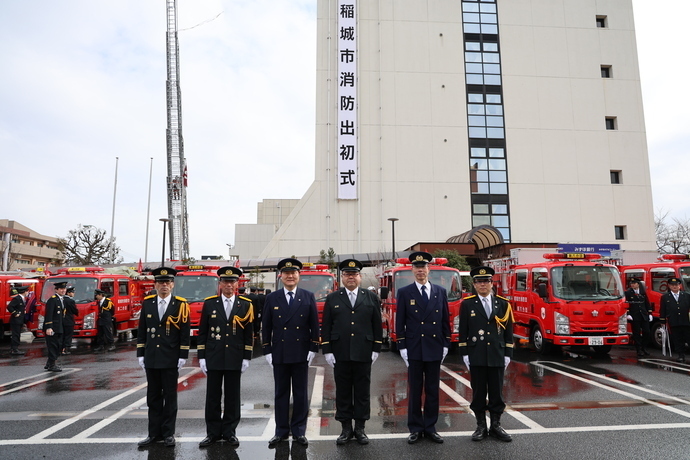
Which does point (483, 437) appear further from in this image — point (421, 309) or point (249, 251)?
point (249, 251)

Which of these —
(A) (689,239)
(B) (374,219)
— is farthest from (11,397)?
(A) (689,239)

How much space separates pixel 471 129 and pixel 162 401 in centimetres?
3587

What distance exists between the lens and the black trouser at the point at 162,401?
17.0 ft

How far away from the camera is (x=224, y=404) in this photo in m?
5.30

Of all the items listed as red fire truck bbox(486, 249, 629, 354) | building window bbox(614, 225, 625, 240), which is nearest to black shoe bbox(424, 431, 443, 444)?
red fire truck bbox(486, 249, 629, 354)

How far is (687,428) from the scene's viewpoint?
5.52 meters

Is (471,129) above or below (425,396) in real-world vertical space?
above

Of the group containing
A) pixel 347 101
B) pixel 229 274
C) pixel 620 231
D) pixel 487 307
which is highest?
pixel 347 101

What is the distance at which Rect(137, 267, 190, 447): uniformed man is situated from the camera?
17.1 ft

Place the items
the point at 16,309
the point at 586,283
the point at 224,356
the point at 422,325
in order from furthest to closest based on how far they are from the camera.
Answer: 1. the point at 16,309
2. the point at 586,283
3. the point at 422,325
4. the point at 224,356

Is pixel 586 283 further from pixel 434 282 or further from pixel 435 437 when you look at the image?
pixel 435 437

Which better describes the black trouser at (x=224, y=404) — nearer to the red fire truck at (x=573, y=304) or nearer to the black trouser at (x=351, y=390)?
the black trouser at (x=351, y=390)

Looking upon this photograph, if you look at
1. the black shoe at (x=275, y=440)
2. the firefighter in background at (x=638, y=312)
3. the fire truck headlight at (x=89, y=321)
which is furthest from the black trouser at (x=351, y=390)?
the fire truck headlight at (x=89, y=321)

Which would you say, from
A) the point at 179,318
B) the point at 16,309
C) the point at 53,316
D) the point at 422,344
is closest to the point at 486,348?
the point at 422,344
